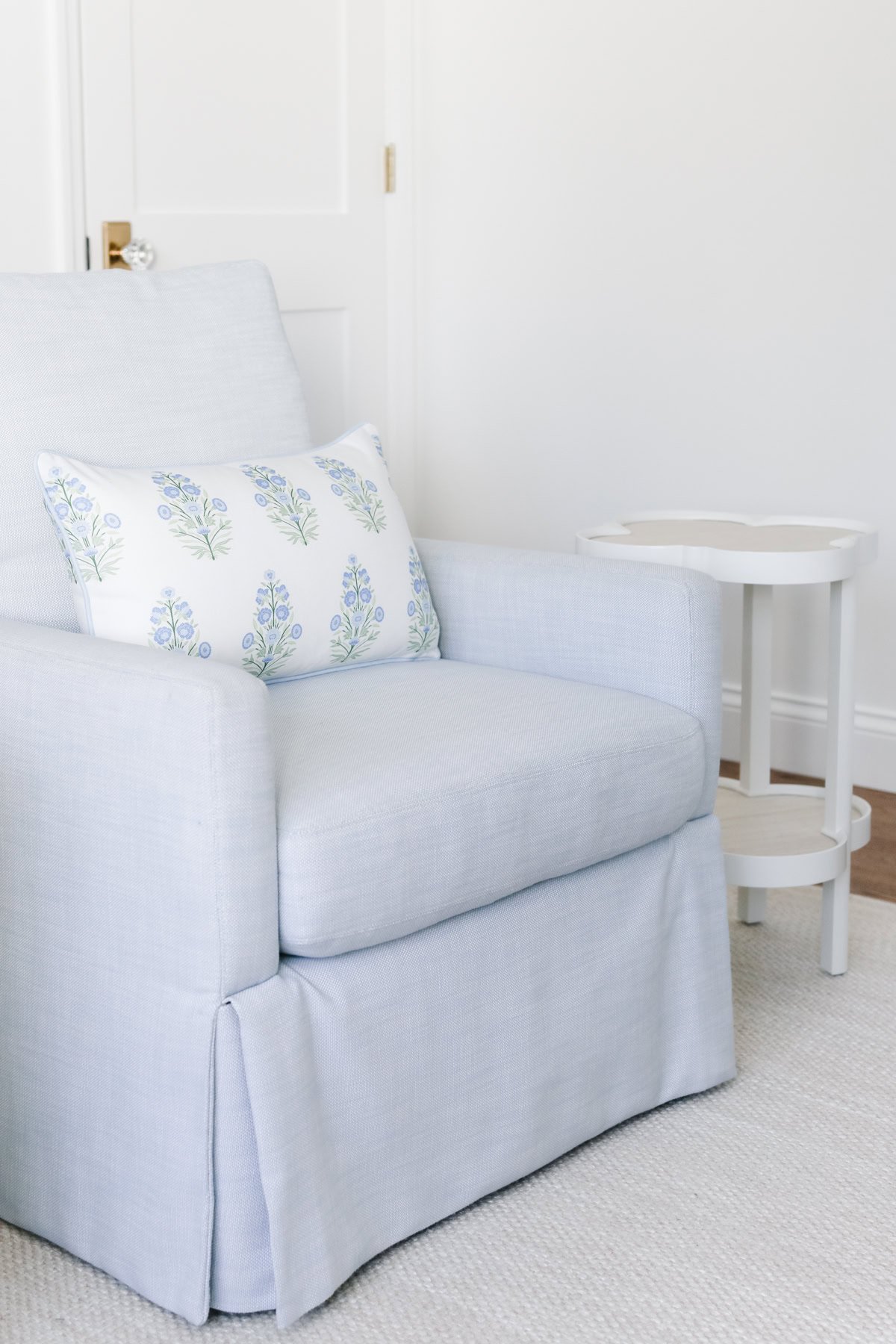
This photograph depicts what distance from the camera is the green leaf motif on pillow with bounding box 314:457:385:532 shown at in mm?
1758

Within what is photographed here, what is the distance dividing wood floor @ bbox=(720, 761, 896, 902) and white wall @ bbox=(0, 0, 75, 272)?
1.52 m

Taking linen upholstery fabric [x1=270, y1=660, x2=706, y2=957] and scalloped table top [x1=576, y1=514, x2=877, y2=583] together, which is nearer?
linen upholstery fabric [x1=270, y1=660, x2=706, y2=957]

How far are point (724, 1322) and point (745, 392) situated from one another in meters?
1.89

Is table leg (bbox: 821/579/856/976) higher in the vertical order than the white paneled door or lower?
lower

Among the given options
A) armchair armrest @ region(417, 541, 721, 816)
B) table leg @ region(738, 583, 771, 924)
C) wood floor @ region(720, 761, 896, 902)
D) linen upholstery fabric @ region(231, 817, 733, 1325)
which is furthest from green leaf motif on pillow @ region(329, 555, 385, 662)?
wood floor @ region(720, 761, 896, 902)

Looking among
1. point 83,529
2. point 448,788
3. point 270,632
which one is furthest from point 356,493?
point 448,788

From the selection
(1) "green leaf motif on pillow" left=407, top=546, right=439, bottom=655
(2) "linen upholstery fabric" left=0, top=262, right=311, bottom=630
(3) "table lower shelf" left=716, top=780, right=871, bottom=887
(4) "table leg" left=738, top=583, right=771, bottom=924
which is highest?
(2) "linen upholstery fabric" left=0, top=262, right=311, bottom=630

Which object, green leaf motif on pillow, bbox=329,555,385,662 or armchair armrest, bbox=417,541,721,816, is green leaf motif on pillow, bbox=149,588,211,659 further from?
armchair armrest, bbox=417,541,721,816

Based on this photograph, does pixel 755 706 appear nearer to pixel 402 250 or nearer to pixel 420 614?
pixel 420 614

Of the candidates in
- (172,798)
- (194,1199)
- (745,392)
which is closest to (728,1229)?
(194,1199)

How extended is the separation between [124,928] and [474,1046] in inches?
14.4

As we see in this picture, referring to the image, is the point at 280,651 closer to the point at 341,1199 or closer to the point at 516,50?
the point at 341,1199

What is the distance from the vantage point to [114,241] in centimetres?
253

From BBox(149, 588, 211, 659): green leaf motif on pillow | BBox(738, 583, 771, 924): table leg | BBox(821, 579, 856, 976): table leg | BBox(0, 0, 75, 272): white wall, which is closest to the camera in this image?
BBox(149, 588, 211, 659): green leaf motif on pillow
